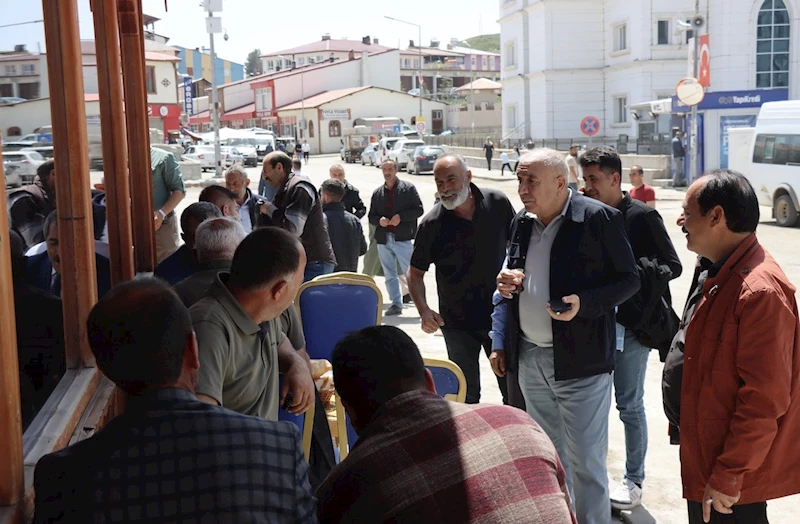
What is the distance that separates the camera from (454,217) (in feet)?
17.0

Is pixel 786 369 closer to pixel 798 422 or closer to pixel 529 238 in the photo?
pixel 798 422

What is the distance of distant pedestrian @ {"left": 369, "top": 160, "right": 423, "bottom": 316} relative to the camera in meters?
10.0

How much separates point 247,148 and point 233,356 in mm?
46834

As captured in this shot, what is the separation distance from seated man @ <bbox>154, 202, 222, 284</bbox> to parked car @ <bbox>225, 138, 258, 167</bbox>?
43234 mm

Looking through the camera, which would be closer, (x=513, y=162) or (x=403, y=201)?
(x=403, y=201)

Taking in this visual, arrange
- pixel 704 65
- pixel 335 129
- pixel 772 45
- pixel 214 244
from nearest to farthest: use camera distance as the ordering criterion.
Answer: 1. pixel 214 244
2. pixel 704 65
3. pixel 772 45
4. pixel 335 129

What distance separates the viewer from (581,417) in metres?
4.04

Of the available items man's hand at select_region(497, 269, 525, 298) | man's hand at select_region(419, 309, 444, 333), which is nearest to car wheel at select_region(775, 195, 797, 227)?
man's hand at select_region(419, 309, 444, 333)

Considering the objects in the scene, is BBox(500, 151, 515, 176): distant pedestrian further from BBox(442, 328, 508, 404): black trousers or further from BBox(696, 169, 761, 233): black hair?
BBox(696, 169, 761, 233): black hair

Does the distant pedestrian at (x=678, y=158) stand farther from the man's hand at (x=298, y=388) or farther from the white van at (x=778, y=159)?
the man's hand at (x=298, y=388)

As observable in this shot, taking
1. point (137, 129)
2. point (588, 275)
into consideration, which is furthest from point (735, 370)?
point (137, 129)

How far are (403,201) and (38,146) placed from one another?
7314 mm

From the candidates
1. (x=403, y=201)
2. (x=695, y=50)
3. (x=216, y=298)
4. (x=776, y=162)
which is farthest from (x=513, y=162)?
(x=216, y=298)

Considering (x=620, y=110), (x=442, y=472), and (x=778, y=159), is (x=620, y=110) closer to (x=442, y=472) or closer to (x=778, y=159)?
(x=778, y=159)
